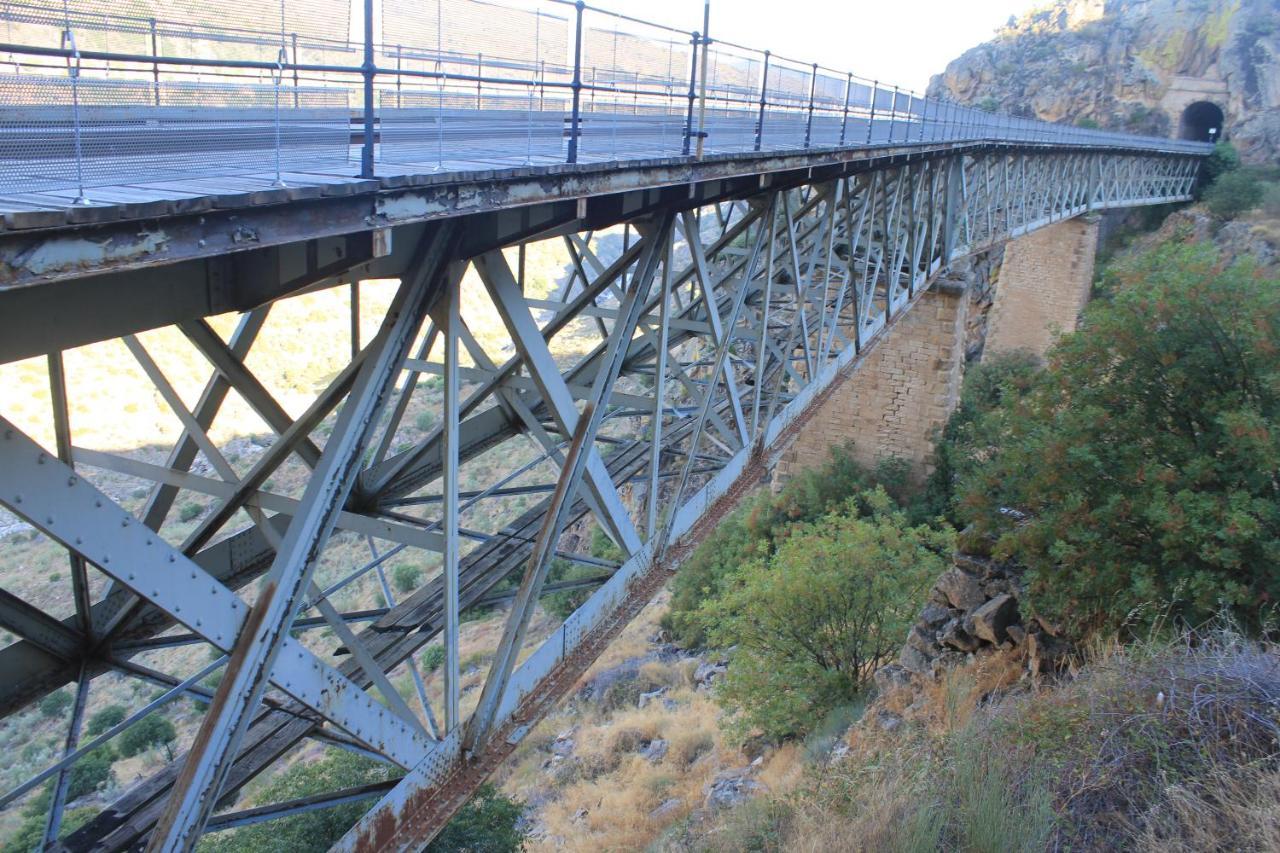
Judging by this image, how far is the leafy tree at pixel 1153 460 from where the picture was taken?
801 centimetres

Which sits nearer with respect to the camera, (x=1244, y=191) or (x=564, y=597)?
(x=564, y=597)

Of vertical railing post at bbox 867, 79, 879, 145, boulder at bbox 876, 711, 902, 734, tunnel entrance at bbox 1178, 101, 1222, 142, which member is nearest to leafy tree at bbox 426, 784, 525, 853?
boulder at bbox 876, 711, 902, 734

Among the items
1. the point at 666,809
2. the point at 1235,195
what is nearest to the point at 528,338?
the point at 666,809

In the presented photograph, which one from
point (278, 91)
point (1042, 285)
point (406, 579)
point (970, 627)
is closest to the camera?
point (278, 91)

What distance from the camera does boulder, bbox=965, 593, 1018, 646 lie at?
9202mm

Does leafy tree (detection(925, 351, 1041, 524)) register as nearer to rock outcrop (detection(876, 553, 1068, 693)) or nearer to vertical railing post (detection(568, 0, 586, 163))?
rock outcrop (detection(876, 553, 1068, 693))

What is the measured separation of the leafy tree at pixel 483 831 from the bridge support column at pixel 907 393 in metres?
11.3

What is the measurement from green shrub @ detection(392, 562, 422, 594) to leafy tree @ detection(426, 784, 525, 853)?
51.2 ft

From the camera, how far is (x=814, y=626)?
40.9ft

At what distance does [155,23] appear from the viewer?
119 inches

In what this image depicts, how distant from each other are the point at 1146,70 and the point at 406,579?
44409 mm

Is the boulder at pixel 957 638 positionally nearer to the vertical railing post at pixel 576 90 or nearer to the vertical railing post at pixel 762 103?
the vertical railing post at pixel 762 103

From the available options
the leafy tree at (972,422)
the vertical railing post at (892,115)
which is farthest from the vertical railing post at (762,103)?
the leafy tree at (972,422)

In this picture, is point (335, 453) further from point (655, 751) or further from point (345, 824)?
point (655, 751)
